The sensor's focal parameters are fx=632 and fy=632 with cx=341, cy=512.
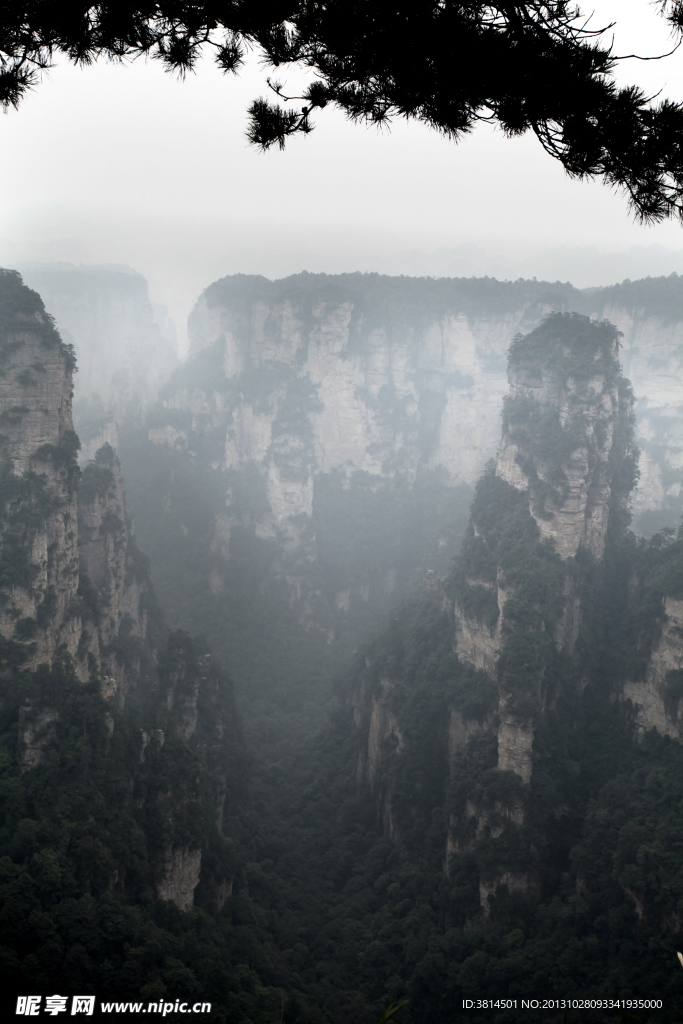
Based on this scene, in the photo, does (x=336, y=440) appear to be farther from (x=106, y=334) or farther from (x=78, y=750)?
(x=78, y=750)

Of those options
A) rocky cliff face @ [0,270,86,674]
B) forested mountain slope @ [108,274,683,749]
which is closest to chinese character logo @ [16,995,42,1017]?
rocky cliff face @ [0,270,86,674]

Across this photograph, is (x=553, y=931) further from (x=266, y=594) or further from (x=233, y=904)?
(x=266, y=594)

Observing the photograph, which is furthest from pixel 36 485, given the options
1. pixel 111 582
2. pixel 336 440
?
pixel 336 440

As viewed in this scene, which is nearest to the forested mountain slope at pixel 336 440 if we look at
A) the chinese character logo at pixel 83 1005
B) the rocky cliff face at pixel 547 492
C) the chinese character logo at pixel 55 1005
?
the rocky cliff face at pixel 547 492

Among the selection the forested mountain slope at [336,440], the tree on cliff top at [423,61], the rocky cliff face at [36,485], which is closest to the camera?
the tree on cliff top at [423,61]

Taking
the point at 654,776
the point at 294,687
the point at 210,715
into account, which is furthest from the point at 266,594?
the point at 654,776

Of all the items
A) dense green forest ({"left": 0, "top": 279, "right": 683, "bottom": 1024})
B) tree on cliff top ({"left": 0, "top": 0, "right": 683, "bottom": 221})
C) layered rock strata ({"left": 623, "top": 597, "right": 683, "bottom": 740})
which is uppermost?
tree on cliff top ({"left": 0, "top": 0, "right": 683, "bottom": 221})

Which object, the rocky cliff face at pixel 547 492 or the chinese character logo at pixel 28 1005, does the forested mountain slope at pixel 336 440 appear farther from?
the chinese character logo at pixel 28 1005

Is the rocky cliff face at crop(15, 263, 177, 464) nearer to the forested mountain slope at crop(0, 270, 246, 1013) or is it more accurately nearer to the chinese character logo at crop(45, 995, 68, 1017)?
the forested mountain slope at crop(0, 270, 246, 1013)
